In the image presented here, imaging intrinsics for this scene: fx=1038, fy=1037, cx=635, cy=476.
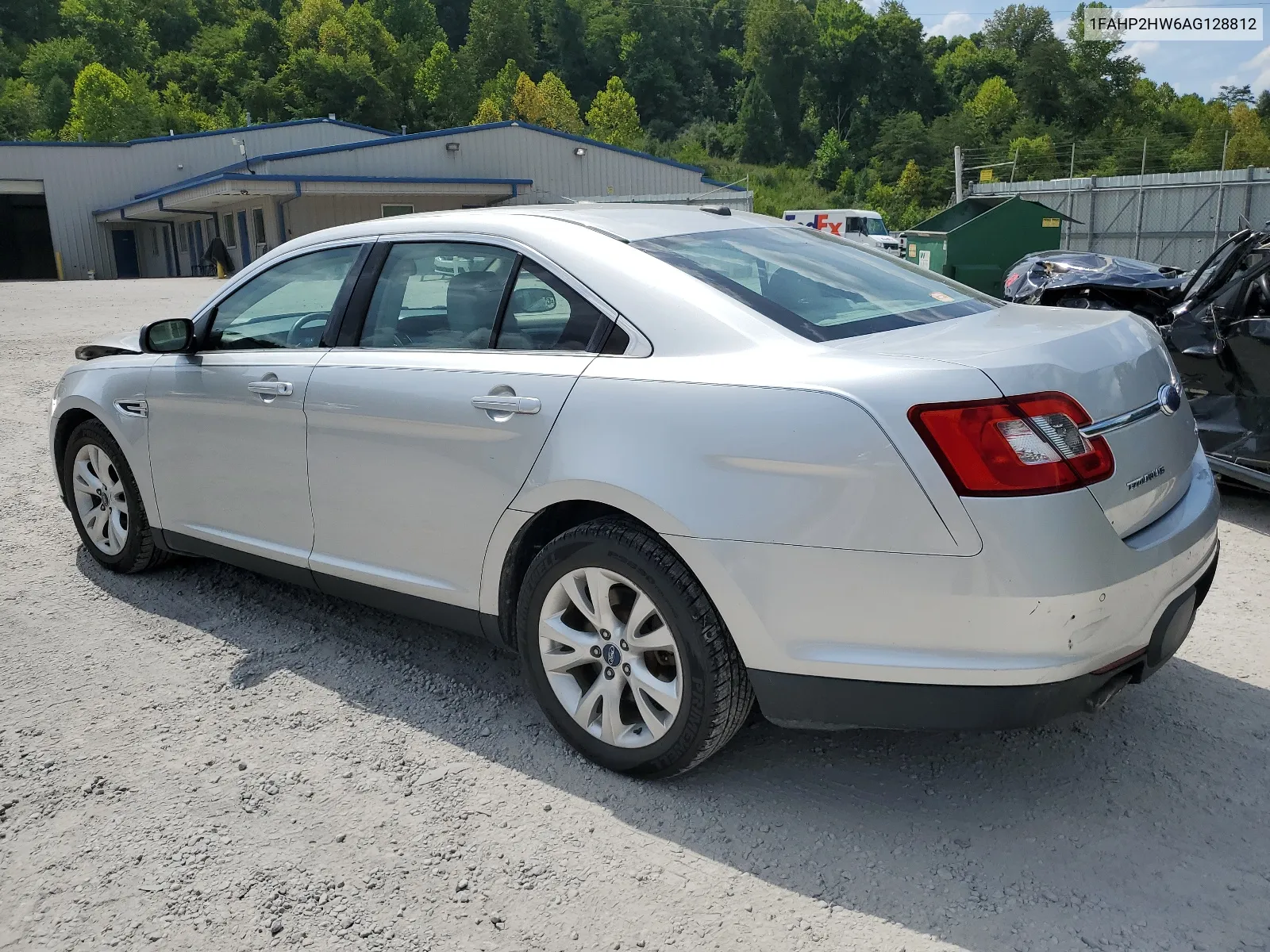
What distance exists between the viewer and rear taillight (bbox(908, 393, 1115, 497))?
7.48ft

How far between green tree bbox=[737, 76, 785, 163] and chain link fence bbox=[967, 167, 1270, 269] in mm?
98861

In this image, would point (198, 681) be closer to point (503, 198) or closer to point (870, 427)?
point (870, 427)

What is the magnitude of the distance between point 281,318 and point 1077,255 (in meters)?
7.72

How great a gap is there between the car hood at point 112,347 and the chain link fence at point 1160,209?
2774 centimetres

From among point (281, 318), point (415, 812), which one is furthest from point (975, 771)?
point (281, 318)

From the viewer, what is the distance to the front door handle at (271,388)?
3.60m

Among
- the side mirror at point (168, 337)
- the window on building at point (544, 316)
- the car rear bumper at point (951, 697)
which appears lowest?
the car rear bumper at point (951, 697)

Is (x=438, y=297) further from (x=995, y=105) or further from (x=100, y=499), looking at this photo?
(x=995, y=105)

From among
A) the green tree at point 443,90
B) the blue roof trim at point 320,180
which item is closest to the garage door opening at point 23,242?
the blue roof trim at point 320,180

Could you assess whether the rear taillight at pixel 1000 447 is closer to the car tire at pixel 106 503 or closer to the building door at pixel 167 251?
the car tire at pixel 106 503

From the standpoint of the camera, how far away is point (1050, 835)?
8.62 ft

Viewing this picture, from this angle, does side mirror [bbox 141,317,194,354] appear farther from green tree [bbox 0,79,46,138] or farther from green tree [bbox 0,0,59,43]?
green tree [bbox 0,0,59,43]

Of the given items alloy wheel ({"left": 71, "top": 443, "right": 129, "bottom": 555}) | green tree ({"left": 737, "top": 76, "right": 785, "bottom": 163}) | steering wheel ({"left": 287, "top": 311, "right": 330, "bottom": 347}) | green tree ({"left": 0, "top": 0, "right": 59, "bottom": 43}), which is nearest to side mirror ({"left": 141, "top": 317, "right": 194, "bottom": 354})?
steering wheel ({"left": 287, "top": 311, "right": 330, "bottom": 347})

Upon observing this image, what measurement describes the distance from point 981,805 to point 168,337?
11.2 feet
